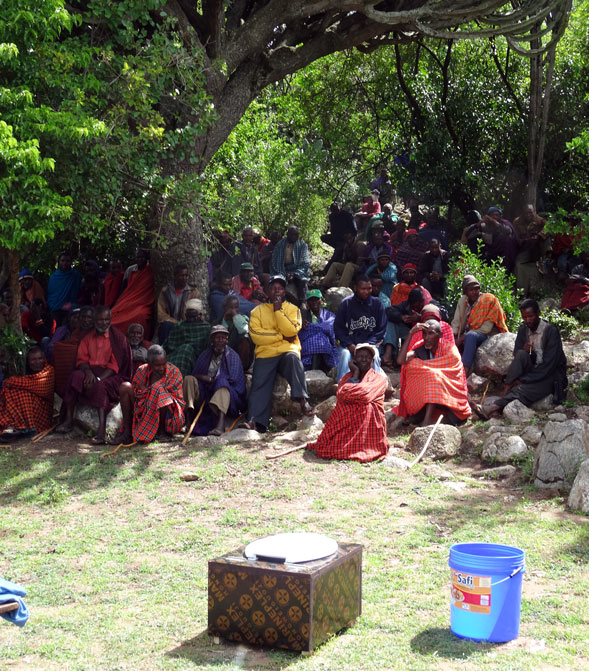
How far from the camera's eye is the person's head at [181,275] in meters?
11.9

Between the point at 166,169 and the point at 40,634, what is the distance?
25.1 ft

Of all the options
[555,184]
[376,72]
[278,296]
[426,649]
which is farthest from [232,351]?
[376,72]

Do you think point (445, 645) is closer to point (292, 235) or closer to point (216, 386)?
point (216, 386)

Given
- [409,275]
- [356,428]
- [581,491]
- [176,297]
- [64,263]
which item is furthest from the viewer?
[64,263]

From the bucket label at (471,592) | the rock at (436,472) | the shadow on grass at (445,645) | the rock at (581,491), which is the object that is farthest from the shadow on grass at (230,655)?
the rock at (436,472)

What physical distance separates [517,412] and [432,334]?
4.17 ft

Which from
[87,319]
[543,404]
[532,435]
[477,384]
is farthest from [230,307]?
[532,435]

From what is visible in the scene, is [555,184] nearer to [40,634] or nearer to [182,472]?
[182,472]

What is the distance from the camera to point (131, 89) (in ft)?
31.6

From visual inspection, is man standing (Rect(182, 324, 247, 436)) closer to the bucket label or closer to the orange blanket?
the orange blanket

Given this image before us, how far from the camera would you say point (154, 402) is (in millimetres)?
9656

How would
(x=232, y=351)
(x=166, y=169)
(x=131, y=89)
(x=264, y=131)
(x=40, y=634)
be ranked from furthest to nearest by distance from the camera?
(x=264, y=131) → (x=166, y=169) → (x=232, y=351) → (x=131, y=89) → (x=40, y=634)

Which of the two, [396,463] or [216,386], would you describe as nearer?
[396,463]

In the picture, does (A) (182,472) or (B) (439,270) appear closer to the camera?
(A) (182,472)
